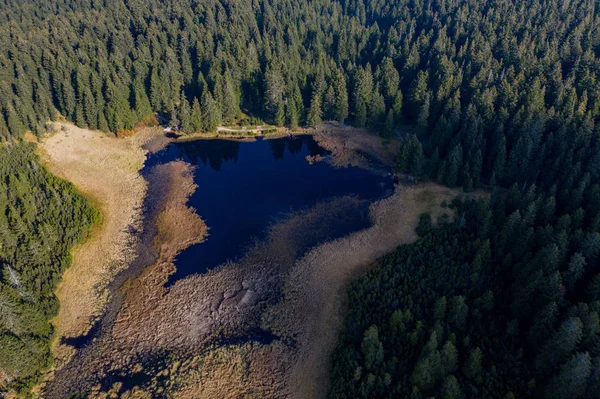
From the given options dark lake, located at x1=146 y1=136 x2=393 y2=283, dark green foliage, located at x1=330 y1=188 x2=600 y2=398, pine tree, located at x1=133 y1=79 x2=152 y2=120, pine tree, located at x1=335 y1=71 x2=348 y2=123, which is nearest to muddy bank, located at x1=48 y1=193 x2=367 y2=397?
dark lake, located at x1=146 y1=136 x2=393 y2=283

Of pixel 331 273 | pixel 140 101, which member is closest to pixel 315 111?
pixel 140 101

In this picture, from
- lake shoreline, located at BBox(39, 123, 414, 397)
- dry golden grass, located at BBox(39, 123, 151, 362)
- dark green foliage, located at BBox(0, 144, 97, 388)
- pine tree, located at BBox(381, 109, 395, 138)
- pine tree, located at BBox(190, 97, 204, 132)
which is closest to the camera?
dark green foliage, located at BBox(0, 144, 97, 388)

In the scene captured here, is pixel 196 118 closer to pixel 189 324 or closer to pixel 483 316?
pixel 189 324

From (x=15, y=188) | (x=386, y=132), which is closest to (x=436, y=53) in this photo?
(x=386, y=132)

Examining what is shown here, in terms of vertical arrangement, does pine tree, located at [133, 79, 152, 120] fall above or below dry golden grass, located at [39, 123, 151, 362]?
above

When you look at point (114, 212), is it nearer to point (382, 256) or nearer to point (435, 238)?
point (382, 256)

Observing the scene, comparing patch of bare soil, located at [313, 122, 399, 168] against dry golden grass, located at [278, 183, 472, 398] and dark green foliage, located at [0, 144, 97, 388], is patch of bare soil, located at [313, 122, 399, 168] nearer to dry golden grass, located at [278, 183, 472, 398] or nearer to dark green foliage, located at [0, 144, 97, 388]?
dry golden grass, located at [278, 183, 472, 398]

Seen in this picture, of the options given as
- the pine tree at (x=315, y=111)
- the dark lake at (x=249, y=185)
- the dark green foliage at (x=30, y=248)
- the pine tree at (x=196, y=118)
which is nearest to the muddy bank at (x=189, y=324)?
the dark lake at (x=249, y=185)
